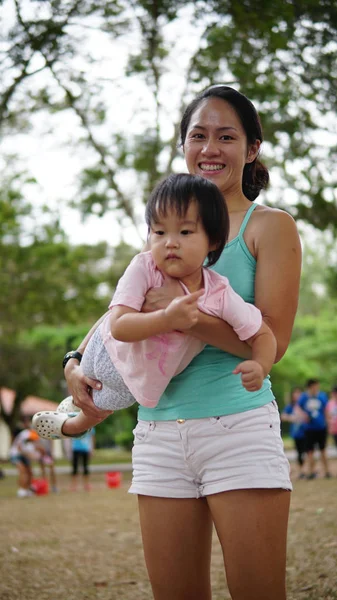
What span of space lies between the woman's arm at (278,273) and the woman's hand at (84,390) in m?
0.71

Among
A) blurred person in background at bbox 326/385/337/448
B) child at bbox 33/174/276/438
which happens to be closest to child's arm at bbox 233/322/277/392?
child at bbox 33/174/276/438

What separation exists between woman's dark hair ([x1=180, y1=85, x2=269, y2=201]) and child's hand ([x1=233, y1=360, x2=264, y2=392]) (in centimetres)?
95

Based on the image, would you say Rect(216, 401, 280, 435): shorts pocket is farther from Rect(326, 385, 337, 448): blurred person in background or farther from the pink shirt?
Rect(326, 385, 337, 448): blurred person in background

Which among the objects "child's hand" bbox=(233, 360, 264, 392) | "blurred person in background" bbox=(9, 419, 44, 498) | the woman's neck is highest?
the woman's neck

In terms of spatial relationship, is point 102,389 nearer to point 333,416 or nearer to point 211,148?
point 211,148

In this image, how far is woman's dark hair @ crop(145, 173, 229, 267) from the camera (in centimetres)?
245

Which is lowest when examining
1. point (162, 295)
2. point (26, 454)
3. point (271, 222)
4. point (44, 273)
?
point (26, 454)

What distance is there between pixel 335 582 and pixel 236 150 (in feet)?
12.6

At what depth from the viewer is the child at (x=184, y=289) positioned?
242 cm

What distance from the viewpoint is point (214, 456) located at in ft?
8.44

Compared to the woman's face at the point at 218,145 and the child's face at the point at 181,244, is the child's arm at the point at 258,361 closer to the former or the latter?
the child's face at the point at 181,244

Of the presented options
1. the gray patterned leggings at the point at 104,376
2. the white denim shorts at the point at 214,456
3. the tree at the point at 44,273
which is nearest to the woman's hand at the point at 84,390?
the gray patterned leggings at the point at 104,376

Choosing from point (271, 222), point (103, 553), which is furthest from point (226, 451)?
point (103, 553)

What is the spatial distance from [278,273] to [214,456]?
0.63 m
